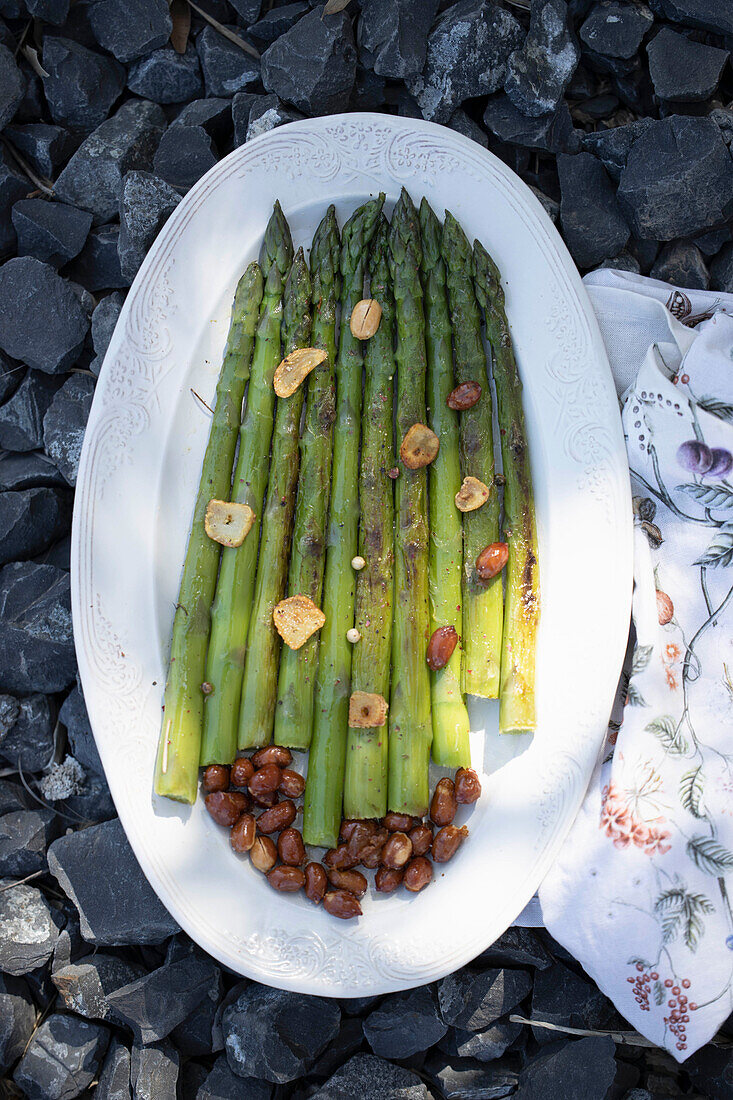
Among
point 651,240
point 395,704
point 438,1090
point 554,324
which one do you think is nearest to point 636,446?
point 554,324

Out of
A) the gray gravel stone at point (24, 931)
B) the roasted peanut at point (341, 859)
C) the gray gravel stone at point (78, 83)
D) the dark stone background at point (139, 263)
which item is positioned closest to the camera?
the roasted peanut at point (341, 859)

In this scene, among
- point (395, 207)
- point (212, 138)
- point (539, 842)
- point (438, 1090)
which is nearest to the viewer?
point (539, 842)

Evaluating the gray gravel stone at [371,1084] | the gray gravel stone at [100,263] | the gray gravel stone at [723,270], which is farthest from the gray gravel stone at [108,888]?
the gray gravel stone at [723,270]

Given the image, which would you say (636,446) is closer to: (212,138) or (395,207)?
(395,207)

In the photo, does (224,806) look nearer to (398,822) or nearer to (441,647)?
(398,822)

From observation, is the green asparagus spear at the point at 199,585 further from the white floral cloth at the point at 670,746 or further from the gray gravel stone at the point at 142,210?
the white floral cloth at the point at 670,746

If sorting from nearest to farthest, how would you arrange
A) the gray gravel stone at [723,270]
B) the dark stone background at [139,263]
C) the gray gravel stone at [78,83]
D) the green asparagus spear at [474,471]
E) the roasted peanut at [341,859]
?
the roasted peanut at [341,859]
the green asparagus spear at [474,471]
the dark stone background at [139,263]
the gray gravel stone at [723,270]
the gray gravel stone at [78,83]

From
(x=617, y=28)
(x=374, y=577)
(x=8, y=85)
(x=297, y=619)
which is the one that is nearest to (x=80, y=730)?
(x=297, y=619)
